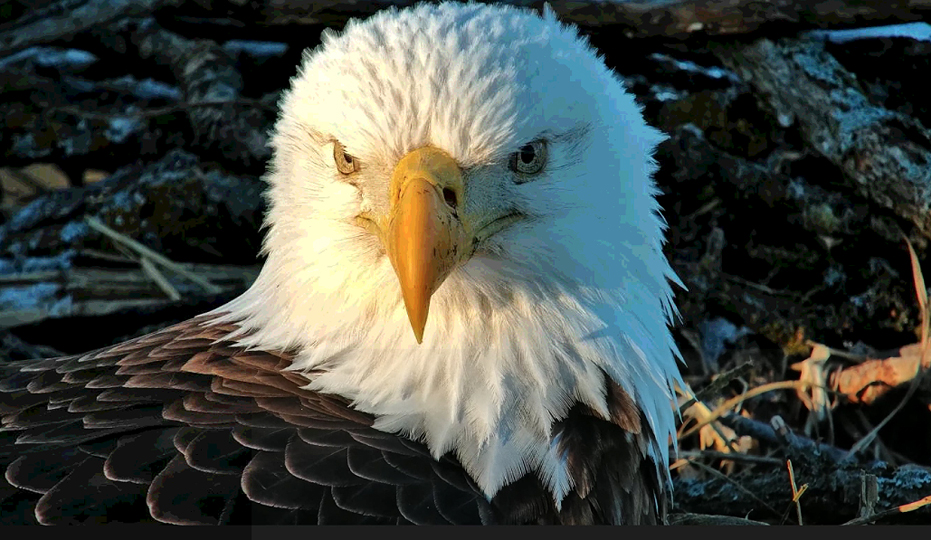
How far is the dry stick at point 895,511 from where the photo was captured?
1.85 m

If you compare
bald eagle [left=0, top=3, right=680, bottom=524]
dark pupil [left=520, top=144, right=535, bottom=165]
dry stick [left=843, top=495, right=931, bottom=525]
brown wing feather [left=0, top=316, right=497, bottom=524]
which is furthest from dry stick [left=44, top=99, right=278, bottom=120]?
dry stick [left=843, top=495, right=931, bottom=525]

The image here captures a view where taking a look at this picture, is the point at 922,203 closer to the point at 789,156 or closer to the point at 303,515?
the point at 789,156

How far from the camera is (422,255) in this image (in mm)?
1455

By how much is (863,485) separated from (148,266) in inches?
63.9

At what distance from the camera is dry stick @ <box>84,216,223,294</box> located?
2.68 meters

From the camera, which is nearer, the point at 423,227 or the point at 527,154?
the point at 423,227

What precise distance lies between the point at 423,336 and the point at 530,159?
30cm

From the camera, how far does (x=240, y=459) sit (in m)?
1.55

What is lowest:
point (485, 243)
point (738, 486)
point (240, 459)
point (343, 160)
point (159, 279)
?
point (738, 486)

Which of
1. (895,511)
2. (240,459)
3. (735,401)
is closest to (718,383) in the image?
(735,401)

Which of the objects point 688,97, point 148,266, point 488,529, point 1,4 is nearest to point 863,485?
point 488,529

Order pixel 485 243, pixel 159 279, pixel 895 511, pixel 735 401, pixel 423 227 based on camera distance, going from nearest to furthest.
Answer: pixel 423 227, pixel 485 243, pixel 895 511, pixel 735 401, pixel 159 279

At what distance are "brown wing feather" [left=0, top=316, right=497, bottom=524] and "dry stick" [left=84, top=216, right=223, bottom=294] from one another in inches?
33.9

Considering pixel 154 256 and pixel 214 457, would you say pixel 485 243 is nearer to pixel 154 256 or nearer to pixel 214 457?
pixel 214 457
